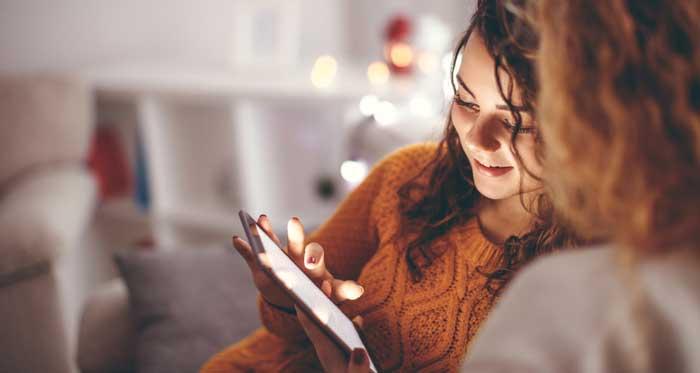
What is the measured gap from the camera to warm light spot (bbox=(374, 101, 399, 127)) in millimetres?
2334

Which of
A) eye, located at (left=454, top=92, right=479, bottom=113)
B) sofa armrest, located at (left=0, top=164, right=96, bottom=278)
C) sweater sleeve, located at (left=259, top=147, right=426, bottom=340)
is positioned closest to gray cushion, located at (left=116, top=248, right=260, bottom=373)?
sweater sleeve, located at (left=259, top=147, right=426, bottom=340)

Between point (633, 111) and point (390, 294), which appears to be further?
point (390, 294)

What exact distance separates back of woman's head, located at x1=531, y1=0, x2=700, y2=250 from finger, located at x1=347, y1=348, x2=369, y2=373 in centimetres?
35

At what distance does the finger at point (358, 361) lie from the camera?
2.66ft

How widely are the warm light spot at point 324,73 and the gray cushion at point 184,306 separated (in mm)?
1109

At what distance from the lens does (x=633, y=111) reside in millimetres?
521

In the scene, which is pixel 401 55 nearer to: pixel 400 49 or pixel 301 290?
pixel 400 49

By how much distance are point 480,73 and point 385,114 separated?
148 centimetres

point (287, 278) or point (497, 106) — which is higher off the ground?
point (497, 106)

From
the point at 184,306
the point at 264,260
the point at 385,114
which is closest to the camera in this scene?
the point at 264,260

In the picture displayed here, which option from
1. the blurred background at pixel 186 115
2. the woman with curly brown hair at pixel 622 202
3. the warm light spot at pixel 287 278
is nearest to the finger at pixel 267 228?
the warm light spot at pixel 287 278

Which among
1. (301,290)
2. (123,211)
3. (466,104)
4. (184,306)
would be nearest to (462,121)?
(466,104)

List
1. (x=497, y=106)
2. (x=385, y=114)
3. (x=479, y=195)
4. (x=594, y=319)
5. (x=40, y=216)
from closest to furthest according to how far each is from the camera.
A: 1. (x=594, y=319)
2. (x=497, y=106)
3. (x=479, y=195)
4. (x=40, y=216)
5. (x=385, y=114)

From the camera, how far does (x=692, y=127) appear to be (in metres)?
0.52
